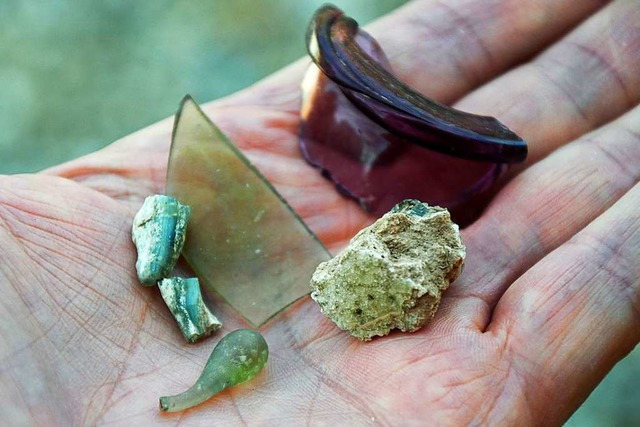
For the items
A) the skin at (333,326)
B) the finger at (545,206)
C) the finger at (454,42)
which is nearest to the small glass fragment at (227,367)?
the skin at (333,326)

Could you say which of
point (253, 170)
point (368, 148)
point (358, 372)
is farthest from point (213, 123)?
point (358, 372)

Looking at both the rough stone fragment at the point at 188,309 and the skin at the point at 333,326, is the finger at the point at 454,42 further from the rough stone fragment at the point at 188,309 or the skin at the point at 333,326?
the rough stone fragment at the point at 188,309

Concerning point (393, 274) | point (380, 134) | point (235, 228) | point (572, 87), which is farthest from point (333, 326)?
point (572, 87)

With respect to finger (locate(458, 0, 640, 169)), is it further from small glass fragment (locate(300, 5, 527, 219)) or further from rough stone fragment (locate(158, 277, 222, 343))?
rough stone fragment (locate(158, 277, 222, 343))

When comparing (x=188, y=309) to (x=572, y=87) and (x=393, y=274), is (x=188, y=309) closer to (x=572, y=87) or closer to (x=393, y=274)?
(x=393, y=274)

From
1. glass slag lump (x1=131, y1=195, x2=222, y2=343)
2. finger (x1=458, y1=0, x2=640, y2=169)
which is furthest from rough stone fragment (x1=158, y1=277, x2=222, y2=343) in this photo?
finger (x1=458, y1=0, x2=640, y2=169)

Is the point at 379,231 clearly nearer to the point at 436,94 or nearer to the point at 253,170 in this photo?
the point at 253,170
